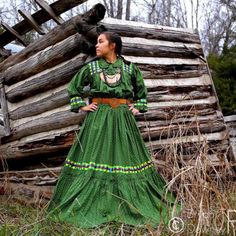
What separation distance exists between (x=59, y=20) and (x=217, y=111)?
264cm

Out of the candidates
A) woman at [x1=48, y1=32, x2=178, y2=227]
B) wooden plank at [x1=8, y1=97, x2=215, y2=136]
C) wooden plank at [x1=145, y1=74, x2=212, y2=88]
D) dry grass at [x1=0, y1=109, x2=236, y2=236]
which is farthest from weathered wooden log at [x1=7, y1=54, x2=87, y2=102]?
dry grass at [x1=0, y1=109, x2=236, y2=236]

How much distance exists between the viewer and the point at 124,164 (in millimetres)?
3982

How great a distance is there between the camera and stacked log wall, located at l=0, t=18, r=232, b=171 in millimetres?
5105

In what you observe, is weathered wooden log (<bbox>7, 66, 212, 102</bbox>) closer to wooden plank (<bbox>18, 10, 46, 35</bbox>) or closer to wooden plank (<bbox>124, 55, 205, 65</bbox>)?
wooden plank (<bbox>124, 55, 205, 65</bbox>)

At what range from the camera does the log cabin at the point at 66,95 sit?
500 cm

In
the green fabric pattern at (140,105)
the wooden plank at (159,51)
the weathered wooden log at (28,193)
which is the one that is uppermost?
the wooden plank at (159,51)

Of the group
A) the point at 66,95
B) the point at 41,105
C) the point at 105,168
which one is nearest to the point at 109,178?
the point at 105,168

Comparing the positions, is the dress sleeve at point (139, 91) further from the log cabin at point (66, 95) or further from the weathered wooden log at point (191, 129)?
the weathered wooden log at point (191, 129)

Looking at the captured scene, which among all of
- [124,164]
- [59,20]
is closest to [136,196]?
[124,164]

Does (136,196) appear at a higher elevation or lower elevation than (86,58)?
lower

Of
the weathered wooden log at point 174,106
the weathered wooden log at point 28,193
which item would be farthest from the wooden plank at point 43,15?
the weathered wooden log at point 28,193

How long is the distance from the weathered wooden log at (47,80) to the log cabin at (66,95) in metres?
0.01

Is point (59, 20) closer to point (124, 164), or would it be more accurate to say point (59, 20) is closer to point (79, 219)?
point (124, 164)

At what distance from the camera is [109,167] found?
155 inches
